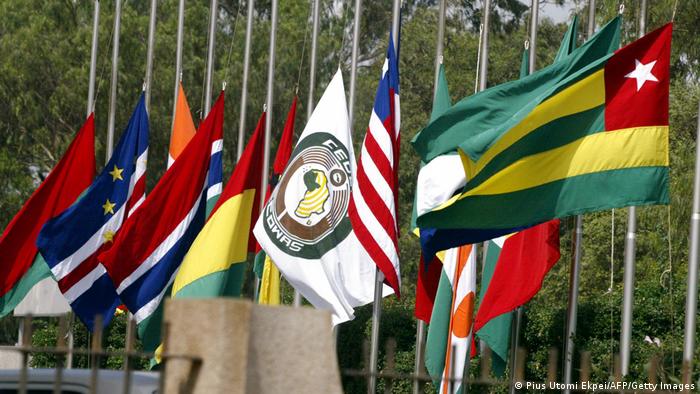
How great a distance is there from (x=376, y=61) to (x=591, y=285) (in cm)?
1346

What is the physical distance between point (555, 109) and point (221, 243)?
5.10 m

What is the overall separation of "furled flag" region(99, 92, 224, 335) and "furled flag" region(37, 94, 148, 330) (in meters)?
0.37

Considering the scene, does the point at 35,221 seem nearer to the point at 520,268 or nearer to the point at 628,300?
the point at 520,268

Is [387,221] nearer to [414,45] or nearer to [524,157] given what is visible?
[524,157]

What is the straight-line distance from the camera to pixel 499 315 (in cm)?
1267

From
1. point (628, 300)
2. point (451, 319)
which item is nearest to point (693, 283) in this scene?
point (628, 300)

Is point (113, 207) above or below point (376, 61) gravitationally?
below

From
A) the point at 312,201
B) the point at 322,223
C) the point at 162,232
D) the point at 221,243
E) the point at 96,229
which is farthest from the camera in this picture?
the point at 96,229

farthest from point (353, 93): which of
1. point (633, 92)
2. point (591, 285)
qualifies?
point (591, 285)

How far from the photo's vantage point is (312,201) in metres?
13.5

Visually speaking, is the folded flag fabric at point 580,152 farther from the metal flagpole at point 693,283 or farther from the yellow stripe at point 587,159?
the metal flagpole at point 693,283

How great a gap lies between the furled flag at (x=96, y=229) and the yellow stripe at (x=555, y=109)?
19.2ft

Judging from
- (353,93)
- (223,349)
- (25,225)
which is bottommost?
(223,349)

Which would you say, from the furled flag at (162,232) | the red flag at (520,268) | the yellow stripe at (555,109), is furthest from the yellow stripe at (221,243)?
the yellow stripe at (555,109)
